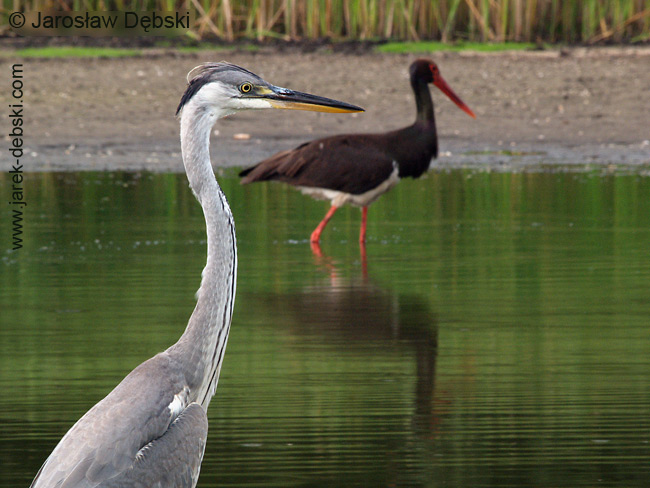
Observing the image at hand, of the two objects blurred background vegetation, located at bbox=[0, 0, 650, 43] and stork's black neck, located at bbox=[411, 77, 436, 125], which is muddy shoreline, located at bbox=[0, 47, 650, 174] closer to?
blurred background vegetation, located at bbox=[0, 0, 650, 43]

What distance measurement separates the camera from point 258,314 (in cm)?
786

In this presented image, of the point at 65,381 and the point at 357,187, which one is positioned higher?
the point at 357,187

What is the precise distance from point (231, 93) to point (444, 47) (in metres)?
13.8

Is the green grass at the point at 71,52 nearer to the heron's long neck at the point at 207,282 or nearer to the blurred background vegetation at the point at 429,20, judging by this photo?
the blurred background vegetation at the point at 429,20

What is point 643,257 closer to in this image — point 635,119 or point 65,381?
point 65,381

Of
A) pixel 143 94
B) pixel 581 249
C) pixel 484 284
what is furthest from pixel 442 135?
pixel 484 284

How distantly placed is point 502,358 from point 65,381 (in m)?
2.10

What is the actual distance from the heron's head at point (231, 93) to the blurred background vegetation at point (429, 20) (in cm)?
1369

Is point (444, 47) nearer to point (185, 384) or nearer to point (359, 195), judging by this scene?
point (359, 195)

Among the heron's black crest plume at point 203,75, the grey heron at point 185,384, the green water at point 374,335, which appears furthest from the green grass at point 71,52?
the heron's black crest plume at point 203,75

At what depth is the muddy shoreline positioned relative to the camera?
15.0m

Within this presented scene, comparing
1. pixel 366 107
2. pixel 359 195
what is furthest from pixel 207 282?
pixel 366 107

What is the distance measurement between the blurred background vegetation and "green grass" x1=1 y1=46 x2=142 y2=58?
851mm

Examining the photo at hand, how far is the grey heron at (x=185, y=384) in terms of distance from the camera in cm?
409
